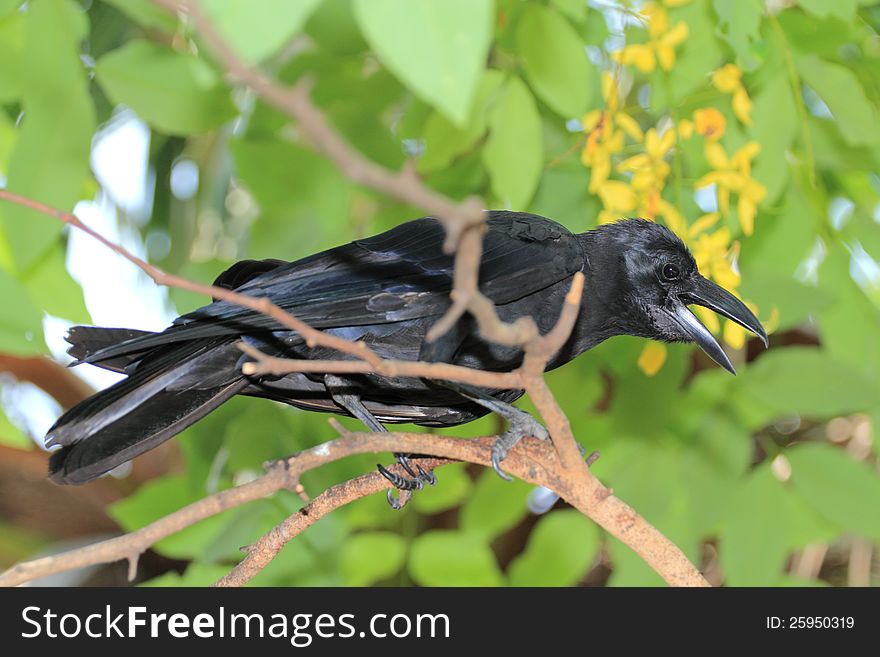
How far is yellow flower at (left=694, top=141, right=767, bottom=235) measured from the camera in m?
2.36

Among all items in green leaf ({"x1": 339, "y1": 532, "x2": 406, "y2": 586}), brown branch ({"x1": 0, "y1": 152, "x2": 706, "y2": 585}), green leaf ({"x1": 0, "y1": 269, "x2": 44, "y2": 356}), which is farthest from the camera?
green leaf ({"x1": 339, "y1": 532, "x2": 406, "y2": 586})

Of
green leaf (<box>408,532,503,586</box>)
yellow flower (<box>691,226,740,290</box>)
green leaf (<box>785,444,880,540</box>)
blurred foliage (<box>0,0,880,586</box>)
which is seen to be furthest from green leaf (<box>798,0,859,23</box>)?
green leaf (<box>408,532,503,586</box>)

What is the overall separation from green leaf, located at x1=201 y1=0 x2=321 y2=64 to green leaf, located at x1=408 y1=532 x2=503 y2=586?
6.73 feet

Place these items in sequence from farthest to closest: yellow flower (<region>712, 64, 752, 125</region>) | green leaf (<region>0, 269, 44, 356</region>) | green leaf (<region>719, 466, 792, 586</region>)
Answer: green leaf (<region>719, 466, 792, 586</region>)
yellow flower (<region>712, 64, 752, 125</region>)
green leaf (<region>0, 269, 44, 356</region>)

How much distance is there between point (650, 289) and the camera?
2426 millimetres

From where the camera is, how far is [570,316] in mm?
1243

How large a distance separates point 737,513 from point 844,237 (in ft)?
2.84

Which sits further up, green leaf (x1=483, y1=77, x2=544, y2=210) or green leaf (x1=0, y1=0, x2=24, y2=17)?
green leaf (x1=0, y1=0, x2=24, y2=17)

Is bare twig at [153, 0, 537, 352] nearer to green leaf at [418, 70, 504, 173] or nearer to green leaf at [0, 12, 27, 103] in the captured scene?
green leaf at [418, 70, 504, 173]

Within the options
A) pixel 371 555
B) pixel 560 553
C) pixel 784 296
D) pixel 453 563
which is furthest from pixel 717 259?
pixel 371 555

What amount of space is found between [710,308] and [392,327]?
780 mm

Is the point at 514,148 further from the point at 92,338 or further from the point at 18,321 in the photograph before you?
the point at 18,321
